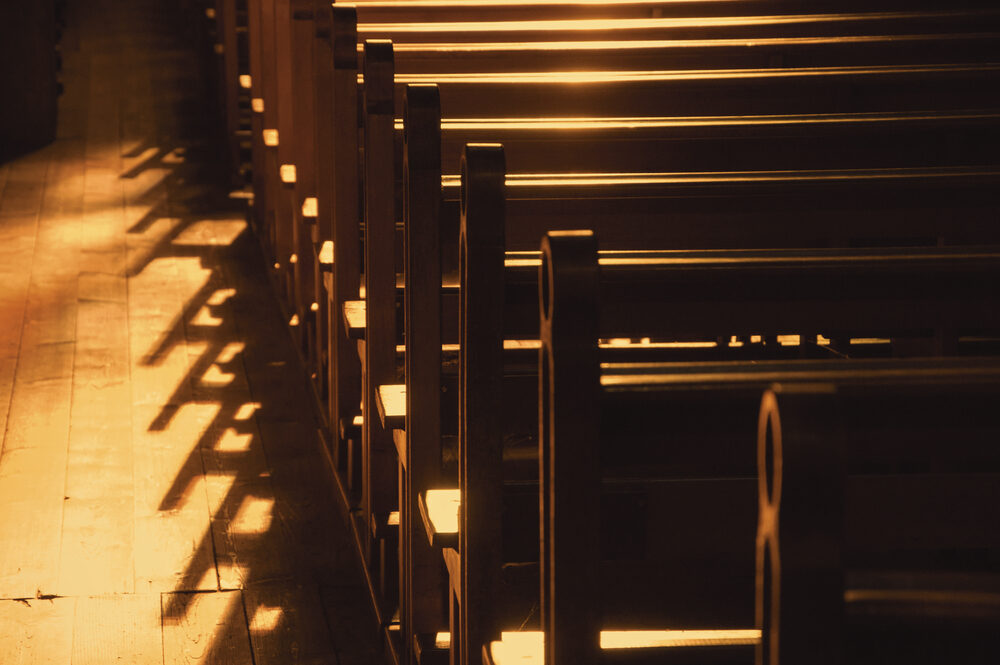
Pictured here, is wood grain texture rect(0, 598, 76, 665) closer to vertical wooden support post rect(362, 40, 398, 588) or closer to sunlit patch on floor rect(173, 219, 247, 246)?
vertical wooden support post rect(362, 40, 398, 588)

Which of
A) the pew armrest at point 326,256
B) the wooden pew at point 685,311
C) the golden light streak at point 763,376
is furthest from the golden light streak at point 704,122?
the golden light streak at point 763,376

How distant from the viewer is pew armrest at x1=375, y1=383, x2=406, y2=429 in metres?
2.17

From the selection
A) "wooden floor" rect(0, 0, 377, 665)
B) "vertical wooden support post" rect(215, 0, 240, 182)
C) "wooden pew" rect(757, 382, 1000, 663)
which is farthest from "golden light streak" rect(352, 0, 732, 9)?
"wooden pew" rect(757, 382, 1000, 663)

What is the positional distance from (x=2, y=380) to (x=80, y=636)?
1.64 m

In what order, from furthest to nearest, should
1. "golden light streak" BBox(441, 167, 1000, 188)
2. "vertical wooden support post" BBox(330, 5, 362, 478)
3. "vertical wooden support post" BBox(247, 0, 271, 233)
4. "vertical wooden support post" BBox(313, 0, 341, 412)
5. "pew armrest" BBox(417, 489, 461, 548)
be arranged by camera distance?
1. "vertical wooden support post" BBox(247, 0, 271, 233)
2. "vertical wooden support post" BBox(313, 0, 341, 412)
3. "vertical wooden support post" BBox(330, 5, 362, 478)
4. "golden light streak" BBox(441, 167, 1000, 188)
5. "pew armrest" BBox(417, 489, 461, 548)

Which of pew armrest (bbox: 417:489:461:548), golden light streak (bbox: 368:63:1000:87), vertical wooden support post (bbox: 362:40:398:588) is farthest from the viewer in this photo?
golden light streak (bbox: 368:63:1000:87)

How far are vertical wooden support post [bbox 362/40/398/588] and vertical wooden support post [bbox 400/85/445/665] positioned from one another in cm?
33

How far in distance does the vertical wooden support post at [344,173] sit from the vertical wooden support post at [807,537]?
2.16 m

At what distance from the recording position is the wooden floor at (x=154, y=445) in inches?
101

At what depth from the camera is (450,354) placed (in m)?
2.43

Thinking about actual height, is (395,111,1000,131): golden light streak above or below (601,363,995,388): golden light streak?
above

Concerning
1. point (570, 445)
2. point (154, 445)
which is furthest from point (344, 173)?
point (570, 445)

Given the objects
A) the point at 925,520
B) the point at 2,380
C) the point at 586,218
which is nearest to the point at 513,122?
the point at 586,218

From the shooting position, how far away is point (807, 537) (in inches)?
26.6
